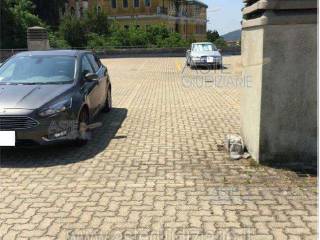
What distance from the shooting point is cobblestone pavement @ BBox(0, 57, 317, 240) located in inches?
162

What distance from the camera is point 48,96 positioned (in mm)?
6578

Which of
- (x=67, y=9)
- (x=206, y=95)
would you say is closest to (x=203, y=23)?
(x=67, y=9)

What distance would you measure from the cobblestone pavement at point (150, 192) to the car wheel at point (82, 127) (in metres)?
0.14

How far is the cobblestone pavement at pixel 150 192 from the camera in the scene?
411 cm

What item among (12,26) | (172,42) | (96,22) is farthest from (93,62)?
(96,22)

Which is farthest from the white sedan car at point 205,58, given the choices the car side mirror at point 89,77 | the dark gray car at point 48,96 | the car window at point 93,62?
the car side mirror at point 89,77

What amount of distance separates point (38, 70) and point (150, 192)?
3.73m

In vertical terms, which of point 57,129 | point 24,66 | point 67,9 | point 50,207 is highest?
point 67,9

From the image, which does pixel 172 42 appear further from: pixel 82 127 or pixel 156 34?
pixel 82 127

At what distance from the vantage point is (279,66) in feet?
17.6

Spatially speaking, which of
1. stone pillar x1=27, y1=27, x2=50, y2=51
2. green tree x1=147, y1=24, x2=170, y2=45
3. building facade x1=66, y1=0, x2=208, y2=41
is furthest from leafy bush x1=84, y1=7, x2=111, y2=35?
stone pillar x1=27, y1=27, x2=50, y2=51

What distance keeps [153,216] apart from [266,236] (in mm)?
1130

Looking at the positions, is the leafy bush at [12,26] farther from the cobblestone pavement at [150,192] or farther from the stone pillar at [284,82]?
the stone pillar at [284,82]

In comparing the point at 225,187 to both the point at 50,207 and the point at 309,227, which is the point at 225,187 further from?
the point at 50,207
